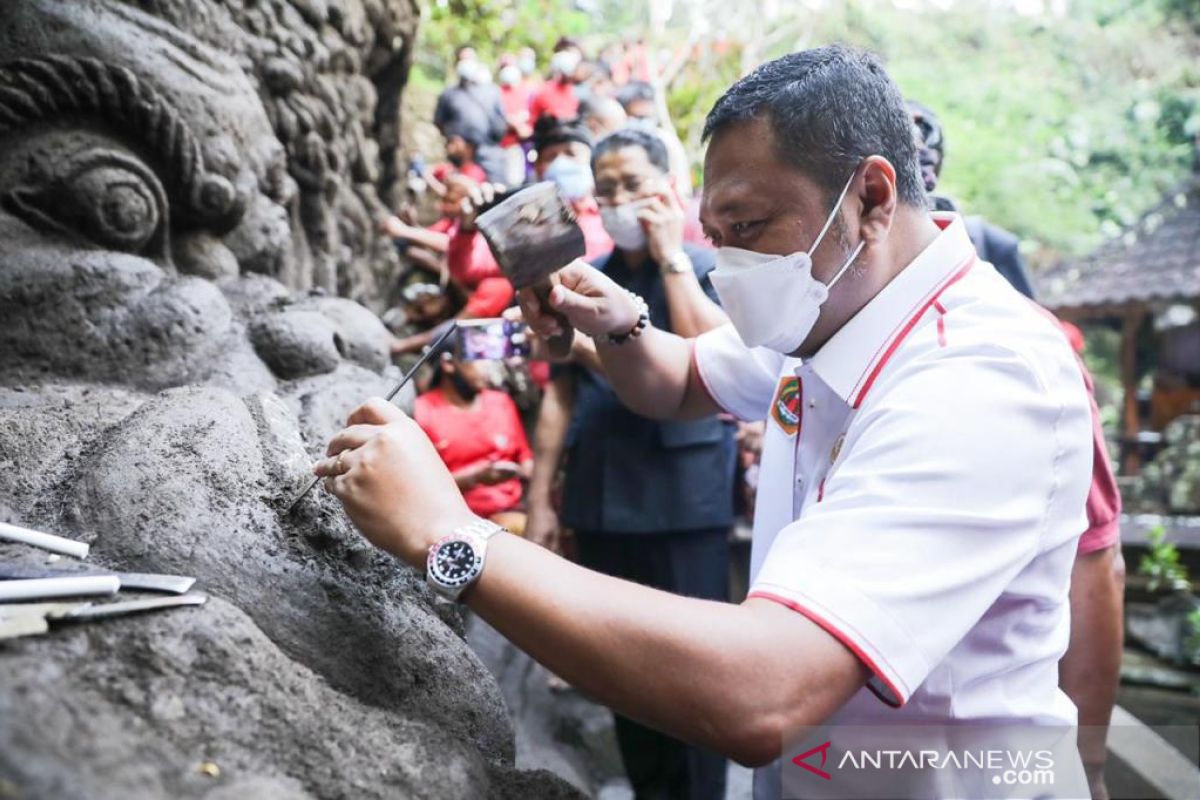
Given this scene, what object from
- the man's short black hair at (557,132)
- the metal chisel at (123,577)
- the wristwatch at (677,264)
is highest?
the man's short black hair at (557,132)

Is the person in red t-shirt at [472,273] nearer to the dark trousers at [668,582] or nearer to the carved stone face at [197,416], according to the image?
the carved stone face at [197,416]

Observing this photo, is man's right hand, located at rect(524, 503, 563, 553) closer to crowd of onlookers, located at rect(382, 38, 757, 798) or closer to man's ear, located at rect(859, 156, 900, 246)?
crowd of onlookers, located at rect(382, 38, 757, 798)

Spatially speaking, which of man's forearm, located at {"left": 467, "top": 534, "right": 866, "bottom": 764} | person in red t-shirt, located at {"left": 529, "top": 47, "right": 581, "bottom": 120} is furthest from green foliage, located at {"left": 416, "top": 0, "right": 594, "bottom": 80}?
man's forearm, located at {"left": 467, "top": 534, "right": 866, "bottom": 764}

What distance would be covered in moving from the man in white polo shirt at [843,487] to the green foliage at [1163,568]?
19.5 feet

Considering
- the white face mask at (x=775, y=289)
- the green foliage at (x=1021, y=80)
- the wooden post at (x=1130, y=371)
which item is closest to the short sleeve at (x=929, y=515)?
the white face mask at (x=775, y=289)

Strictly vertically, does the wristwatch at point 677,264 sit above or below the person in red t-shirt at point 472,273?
above

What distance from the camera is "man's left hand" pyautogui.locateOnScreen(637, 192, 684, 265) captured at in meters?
2.82

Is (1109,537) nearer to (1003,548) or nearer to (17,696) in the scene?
(1003,548)

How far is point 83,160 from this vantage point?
2.15 metres

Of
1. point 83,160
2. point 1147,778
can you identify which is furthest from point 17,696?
point 1147,778

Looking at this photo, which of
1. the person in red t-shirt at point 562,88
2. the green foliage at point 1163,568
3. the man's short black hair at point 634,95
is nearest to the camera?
the man's short black hair at point 634,95

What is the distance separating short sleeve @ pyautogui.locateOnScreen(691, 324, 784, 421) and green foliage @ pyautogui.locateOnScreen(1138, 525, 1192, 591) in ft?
18.6

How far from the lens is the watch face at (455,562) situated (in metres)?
1.22

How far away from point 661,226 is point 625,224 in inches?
5.5
